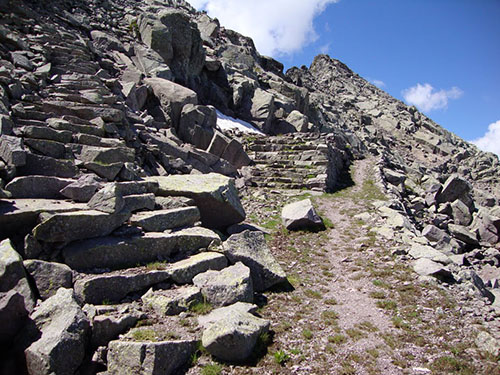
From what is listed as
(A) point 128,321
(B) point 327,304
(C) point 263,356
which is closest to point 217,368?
(C) point 263,356

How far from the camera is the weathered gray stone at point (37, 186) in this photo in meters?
9.24

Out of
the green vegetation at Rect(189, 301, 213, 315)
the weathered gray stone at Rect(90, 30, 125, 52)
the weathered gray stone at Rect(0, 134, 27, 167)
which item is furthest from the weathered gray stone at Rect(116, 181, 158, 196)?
the weathered gray stone at Rect(90, 30, 125, 52)

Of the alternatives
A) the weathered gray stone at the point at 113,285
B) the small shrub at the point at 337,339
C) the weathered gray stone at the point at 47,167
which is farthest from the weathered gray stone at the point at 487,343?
the weathered gray stone at the point at 47,167

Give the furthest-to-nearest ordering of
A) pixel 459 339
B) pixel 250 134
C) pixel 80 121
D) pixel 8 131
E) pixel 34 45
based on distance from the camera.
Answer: pixel 250 134
pixel 34 45
pixel 80 121
pixel 8 131
pixel 459 339

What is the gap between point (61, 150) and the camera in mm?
12281

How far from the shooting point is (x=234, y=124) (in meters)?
41.8

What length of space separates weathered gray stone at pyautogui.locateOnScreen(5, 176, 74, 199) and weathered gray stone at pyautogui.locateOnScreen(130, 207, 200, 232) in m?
2.75

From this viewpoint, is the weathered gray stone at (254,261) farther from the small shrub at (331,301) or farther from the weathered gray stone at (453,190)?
the weathered gray stone at (453,190)

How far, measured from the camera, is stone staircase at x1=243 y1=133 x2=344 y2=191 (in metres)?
28.6

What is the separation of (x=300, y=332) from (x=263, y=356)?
5.42 ft

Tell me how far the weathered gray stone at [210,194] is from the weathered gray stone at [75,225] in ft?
11.2

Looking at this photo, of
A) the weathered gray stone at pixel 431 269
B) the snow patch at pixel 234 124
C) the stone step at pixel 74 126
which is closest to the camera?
the weathered gray stone at pixel 431 269

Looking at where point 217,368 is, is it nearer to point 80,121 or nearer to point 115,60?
point 80,121

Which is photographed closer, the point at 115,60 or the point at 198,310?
the point at 198,310
